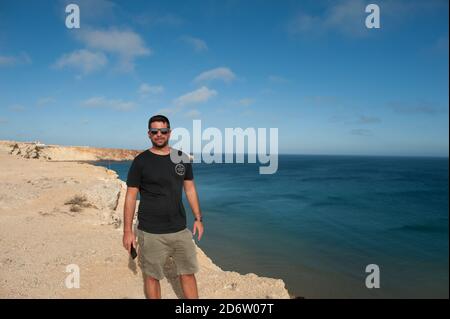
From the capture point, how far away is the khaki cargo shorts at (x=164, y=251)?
4.09m

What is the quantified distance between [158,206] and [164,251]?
0.70 metres

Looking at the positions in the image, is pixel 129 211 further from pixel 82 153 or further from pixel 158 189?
pixel 82 153

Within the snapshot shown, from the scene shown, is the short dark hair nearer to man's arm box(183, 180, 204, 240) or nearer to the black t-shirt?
the black t-shirt

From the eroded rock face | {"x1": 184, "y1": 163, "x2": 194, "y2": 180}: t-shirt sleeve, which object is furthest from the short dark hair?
the eroded rock face

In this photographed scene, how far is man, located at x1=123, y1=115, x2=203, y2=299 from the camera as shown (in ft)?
13.1

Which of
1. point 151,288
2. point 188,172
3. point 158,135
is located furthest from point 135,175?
point 151,288

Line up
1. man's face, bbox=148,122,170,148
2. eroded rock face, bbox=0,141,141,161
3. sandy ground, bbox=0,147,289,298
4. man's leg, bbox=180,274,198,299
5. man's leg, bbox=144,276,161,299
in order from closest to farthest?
man's face, bbox=148,122,170,148 < man's leg, bbox=144,276,161,299 < man's leg, bbox=180,274,198,299 < sandy ground, bbox=0,147,289,298 < eroded rock face, bbox=0,141,141,161

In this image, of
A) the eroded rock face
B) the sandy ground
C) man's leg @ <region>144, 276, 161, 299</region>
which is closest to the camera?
man's leg @ <region>144, 276, 161, 299</region>

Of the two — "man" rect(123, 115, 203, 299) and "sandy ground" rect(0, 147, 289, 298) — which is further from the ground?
"man" rect(123, 115, 203, 299)

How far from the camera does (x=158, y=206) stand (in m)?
4.04

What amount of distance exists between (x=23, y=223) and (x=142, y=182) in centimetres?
803
